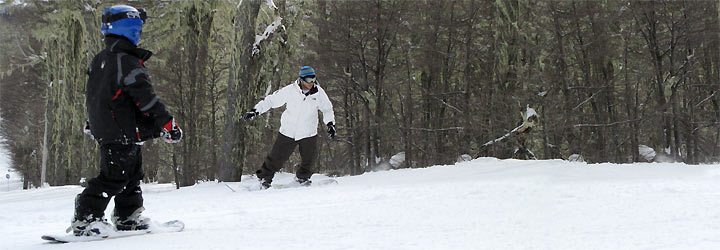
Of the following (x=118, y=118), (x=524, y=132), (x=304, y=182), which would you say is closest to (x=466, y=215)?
(x=118, y=118)

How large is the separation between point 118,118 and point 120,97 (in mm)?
137

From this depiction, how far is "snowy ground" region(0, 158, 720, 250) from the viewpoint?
8.96 ft

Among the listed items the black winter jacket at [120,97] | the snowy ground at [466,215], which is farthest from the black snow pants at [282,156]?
the black winter jacket at [120,97]

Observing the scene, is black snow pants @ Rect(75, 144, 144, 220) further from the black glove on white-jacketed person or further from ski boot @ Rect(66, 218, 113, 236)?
the black glove on white-jacketed person

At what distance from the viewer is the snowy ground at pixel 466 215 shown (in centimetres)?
273

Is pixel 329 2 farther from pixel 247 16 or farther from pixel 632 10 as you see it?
pixel 632 10

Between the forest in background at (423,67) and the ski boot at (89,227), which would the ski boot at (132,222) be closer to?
the ski boot at (89,227)

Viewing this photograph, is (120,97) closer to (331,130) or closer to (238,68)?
(331,130)

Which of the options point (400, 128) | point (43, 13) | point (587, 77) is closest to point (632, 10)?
point (587, 77)

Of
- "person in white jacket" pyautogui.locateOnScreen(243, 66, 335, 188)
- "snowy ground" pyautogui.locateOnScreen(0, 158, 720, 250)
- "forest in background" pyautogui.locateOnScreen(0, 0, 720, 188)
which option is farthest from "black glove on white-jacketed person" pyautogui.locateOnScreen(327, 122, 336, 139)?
"forest in background" pyautogui.locateOnScreen(0, 0, 720, 188)

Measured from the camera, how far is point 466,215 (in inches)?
146

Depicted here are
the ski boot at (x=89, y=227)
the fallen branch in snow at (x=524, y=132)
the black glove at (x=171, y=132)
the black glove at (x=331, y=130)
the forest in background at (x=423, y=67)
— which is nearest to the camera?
the ski boot at (x=89, y=227)

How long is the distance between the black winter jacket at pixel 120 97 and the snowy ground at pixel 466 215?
0.69 m

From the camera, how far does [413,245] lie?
8.64 ft
